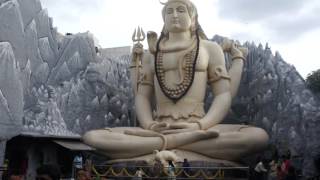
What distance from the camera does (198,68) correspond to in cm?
1035

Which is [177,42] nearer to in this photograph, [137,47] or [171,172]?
[137,47]

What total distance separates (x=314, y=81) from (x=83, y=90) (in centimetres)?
679

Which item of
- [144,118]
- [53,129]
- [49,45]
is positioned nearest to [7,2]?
[49,45]

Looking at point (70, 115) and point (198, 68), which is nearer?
point (198, 68)

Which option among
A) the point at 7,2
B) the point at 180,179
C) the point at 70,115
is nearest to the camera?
the point at 180,179

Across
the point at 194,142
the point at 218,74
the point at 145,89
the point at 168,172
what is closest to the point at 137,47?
the point at 145,89

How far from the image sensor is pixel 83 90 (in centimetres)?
1396

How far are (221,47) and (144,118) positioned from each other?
2.51 m

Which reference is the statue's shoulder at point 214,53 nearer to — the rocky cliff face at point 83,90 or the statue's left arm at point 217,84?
the statue's left arm at point 217,84

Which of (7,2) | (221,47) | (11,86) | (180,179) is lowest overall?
(180,179)

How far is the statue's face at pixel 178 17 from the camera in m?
10.5

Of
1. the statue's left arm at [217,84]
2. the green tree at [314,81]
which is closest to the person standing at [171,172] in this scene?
the statue's left arm at [217,84]

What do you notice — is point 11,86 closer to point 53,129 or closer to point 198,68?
point 53,129

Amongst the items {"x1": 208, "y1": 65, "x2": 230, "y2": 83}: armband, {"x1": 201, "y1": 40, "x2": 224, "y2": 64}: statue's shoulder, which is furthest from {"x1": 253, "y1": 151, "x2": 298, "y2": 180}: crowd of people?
{"x1": 201, "y1": 40, "x2": 224, "y2": 64}: statue's shoulder
